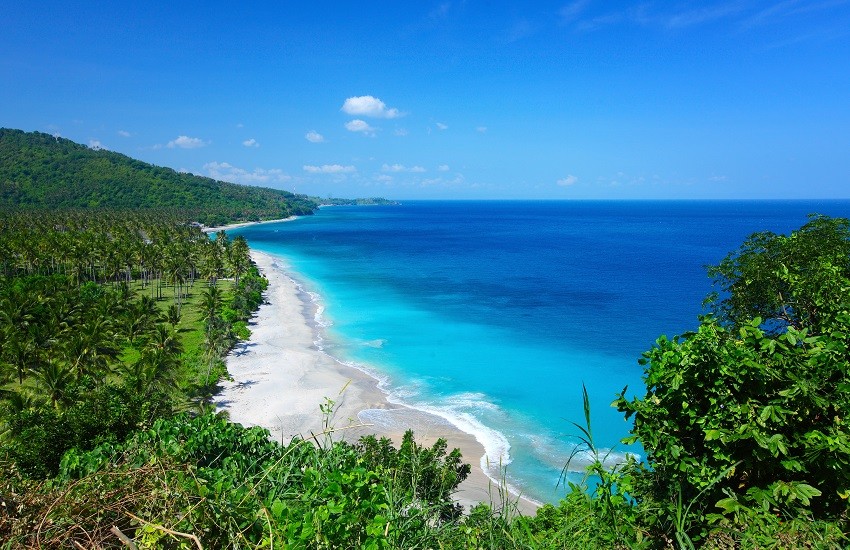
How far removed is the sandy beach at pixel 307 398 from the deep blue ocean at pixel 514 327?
1.38m

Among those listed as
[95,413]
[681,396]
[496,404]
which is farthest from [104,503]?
[496,404]

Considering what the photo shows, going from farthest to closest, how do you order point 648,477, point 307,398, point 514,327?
point 514,327
point 307,398
point 648,477

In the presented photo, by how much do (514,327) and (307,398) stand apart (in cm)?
2831

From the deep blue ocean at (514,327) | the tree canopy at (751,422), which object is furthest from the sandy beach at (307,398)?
the tree canopy at (751,422)

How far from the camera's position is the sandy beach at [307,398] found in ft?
94.5

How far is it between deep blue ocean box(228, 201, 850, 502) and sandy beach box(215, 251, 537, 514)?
138cm

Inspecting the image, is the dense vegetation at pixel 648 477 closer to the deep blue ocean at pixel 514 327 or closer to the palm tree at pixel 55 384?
the deep blue ocean at pixel 514 327

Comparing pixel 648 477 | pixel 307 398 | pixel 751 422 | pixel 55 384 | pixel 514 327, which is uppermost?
pixel 751 422

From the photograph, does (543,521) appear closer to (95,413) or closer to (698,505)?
(698,505)

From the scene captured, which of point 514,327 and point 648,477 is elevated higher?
point 648,477

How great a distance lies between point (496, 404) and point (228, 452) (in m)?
28.3

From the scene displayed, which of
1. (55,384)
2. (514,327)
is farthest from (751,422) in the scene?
(514,327)

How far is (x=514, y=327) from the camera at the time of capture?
5631 cm

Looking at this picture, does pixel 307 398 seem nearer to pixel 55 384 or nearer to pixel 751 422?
pixel 55 384
